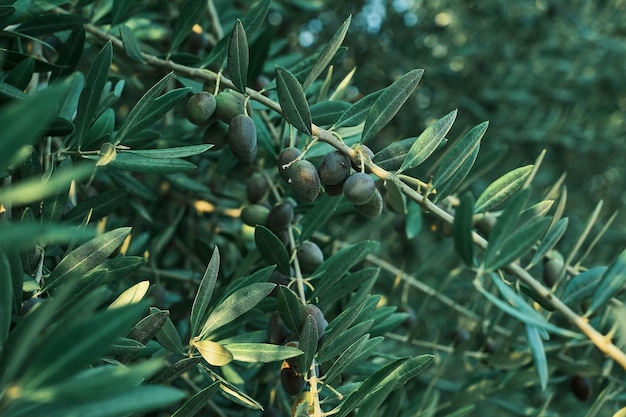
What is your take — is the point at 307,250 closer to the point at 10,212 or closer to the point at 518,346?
the point at 10,212

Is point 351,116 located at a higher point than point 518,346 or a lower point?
higher

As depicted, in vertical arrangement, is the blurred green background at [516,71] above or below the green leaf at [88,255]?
below

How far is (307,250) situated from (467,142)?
0.87 ft

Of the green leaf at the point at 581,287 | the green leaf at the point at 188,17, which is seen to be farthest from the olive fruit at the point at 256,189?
the green leaf at the point at 581,287

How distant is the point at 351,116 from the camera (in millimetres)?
860

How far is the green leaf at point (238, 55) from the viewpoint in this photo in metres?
0.80

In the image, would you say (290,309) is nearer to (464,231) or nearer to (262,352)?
(262,352)

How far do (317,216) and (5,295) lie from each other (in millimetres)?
491

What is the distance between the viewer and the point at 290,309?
78 cm

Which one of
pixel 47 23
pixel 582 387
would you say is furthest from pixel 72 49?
pixel 582 387

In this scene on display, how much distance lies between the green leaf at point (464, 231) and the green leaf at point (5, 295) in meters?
0.45

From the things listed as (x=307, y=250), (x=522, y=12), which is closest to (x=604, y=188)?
(x=522, y=12)

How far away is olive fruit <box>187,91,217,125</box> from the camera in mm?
826

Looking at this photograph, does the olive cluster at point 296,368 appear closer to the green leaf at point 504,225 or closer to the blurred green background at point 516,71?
the green leaf at point 504,225
